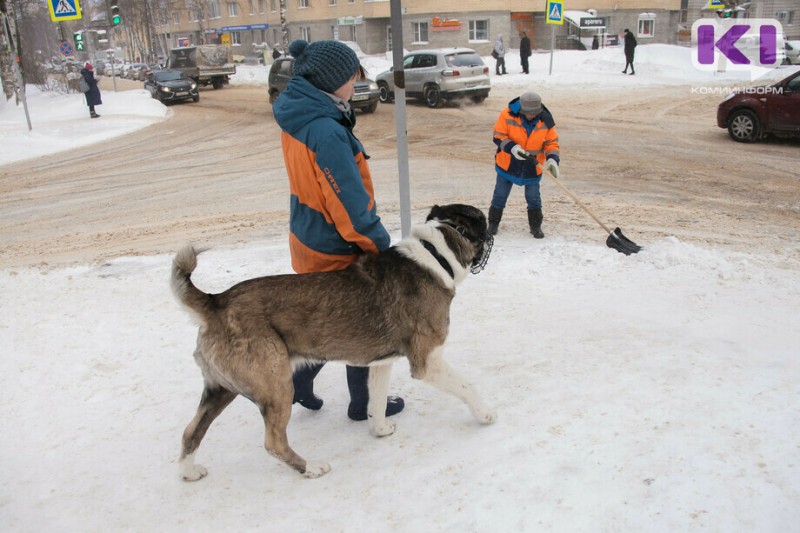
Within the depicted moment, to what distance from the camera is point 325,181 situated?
9.85 ft

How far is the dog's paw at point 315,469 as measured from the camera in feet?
10.4

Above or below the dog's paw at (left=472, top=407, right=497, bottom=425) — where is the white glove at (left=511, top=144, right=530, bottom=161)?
above

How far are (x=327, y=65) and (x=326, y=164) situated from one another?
511 mm

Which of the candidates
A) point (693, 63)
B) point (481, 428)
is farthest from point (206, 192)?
point (693, 63)

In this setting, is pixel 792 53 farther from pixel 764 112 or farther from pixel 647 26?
pixel 647 26

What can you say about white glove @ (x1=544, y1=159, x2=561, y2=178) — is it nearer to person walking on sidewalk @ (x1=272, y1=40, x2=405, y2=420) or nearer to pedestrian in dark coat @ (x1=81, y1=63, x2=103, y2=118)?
person walking on sidewalk @ (x1=272, y1=40, x2=405, y2=420)

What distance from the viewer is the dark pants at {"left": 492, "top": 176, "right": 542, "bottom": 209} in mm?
7102

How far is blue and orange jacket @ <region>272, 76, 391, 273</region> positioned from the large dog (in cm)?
17

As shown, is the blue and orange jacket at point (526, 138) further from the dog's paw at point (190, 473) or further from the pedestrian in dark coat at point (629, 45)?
the pedestrian in dark coat at point (629, 45)

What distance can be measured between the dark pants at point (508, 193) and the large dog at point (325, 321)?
392cm

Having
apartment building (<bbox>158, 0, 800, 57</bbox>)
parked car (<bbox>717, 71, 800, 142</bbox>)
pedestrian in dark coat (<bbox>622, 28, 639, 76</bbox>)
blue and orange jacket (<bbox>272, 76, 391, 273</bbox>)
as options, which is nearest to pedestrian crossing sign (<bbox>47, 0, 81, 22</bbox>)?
parked car (<bbox>717, 71, 800, 142</bbox>)

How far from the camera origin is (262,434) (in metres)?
3.62

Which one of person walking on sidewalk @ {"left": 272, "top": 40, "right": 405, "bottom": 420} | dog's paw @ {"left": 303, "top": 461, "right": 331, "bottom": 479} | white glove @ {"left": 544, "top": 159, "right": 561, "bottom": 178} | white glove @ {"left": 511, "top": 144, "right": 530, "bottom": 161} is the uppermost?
person walking on sidewalk @ {"left": 272, "top": 40, "right": 405, "bottom": 420}

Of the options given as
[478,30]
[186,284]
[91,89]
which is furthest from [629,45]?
[186,284]
